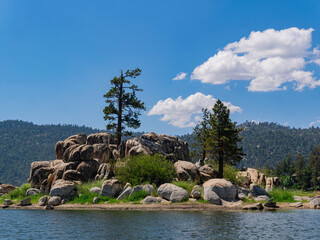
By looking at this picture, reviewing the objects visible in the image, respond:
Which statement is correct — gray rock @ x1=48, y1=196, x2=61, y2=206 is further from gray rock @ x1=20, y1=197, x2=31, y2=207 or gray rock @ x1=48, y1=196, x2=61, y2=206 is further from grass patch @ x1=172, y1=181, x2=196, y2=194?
grass patch @ x1=172, y1=181, x2=196, y2=194

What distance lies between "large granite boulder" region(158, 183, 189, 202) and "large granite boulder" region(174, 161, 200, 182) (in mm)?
5487

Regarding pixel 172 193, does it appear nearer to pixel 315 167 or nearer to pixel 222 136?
pixel 222 136

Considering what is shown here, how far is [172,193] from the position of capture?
4078 centimetres

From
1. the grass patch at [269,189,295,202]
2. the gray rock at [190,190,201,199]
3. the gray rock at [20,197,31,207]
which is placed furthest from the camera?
the gray rock at [20,197,31,207]

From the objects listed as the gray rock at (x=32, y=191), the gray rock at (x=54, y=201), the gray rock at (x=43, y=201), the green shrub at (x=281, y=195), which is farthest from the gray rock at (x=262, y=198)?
the gray rock at (x=32, y=191)

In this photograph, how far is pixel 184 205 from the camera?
3928 cm

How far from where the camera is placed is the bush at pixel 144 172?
147 feet

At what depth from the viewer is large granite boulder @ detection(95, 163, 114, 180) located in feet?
158

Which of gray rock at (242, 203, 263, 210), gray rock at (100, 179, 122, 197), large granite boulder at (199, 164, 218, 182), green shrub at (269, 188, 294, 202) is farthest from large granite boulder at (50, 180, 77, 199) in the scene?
green shrub at (269, 188, 294, 202)

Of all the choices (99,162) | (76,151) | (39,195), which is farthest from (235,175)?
(39,195)

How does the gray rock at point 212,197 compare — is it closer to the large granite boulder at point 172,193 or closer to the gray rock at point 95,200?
the large granite boulder at point 172,193

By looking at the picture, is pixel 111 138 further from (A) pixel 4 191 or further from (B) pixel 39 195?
(A) pixel 4 191

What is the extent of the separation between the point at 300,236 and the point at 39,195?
123 feet

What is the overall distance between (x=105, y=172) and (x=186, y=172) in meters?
11.6
